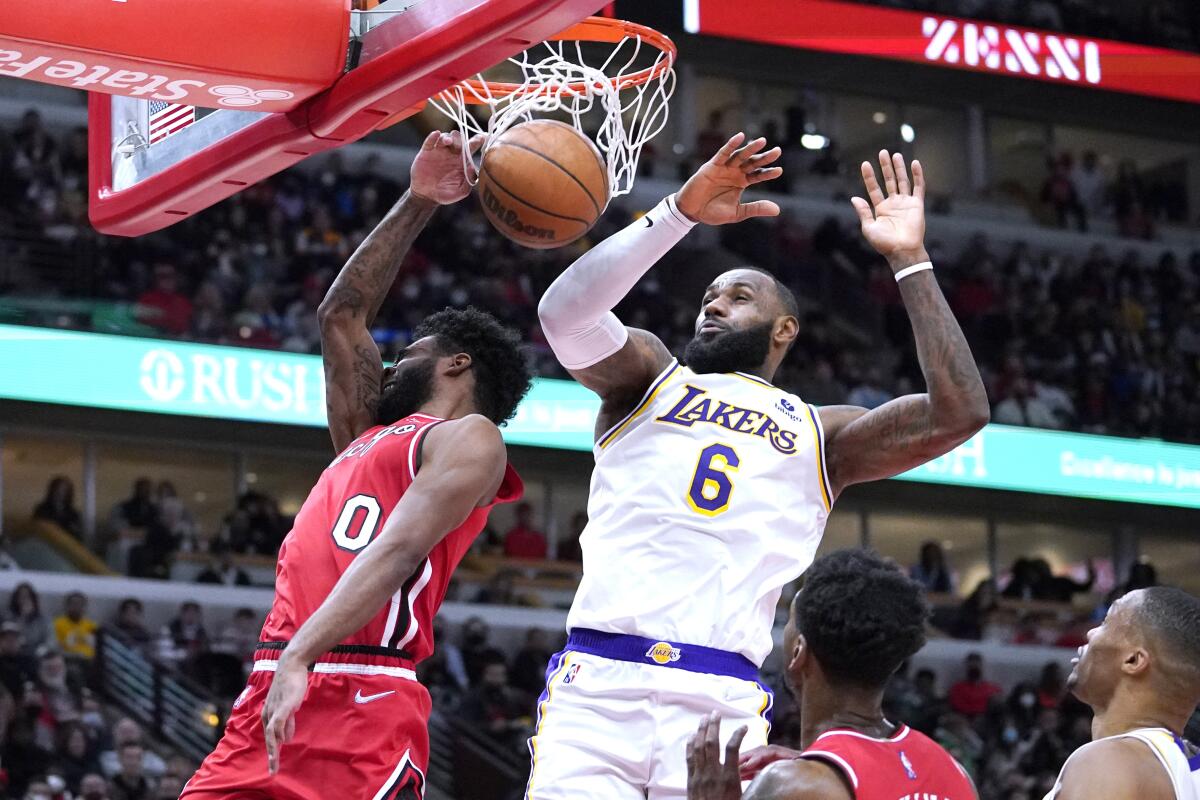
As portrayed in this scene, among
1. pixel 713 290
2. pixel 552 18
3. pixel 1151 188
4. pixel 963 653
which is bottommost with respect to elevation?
pixel 963 653

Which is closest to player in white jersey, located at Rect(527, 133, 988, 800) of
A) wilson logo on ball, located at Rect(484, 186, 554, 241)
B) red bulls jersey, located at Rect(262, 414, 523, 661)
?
wilson logo on ball, located at Rect(484, 186, 554, 241)

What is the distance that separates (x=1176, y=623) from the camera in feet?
11.7

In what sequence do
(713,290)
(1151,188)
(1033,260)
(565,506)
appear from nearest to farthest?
(713,290) → (565,506) → (1033,260) → (1151,188)

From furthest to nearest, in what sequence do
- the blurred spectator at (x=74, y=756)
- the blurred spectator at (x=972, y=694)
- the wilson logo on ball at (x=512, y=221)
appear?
the blurred spectator at (x=972, y=694)
the blurred spectator at (x=74, y=756)
the wilson logo on ball at (x=512, y=221)

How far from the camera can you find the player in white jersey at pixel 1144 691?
3363 mm

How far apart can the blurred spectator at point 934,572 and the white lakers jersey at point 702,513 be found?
13154 mm

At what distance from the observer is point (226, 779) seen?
362 centimetres

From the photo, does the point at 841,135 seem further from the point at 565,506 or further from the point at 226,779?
the point at 226,779

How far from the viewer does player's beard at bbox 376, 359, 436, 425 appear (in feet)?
14.0

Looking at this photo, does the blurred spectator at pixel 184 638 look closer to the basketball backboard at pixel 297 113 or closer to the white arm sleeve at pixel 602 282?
the basketball backboard at pixel 297 113

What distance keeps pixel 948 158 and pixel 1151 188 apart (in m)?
2.67

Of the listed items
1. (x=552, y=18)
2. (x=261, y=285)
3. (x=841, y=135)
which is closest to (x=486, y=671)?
(x=261, y=285)

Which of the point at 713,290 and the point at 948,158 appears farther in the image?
the point at 948,158

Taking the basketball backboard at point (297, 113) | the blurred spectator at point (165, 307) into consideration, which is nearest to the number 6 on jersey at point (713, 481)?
the basketball backboard at point (297, 113)
